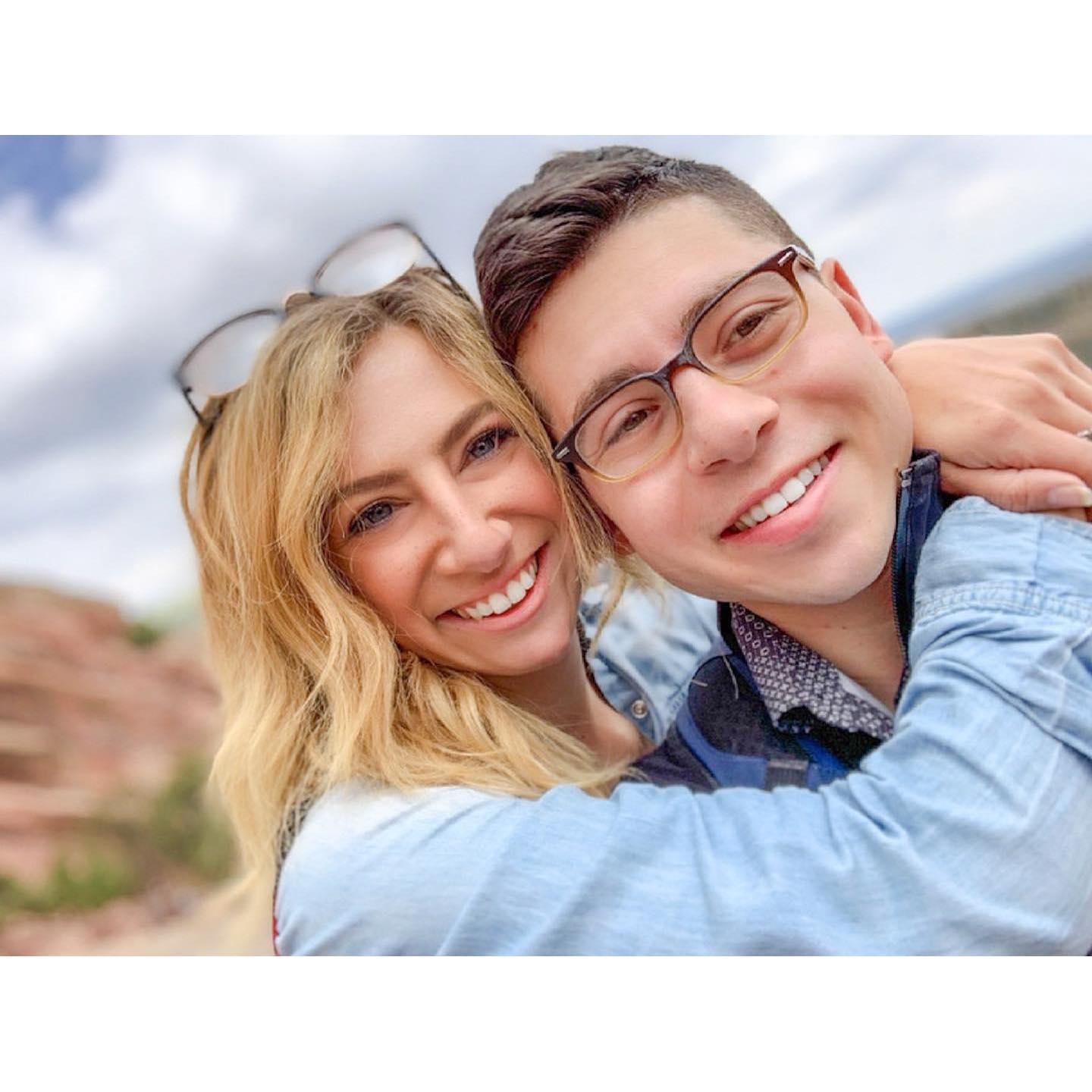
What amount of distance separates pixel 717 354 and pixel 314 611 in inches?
28.4

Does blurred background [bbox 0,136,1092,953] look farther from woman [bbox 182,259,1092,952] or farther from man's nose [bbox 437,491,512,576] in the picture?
man's nose [bbox 437,491,512,576]

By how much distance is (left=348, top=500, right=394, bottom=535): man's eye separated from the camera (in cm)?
152

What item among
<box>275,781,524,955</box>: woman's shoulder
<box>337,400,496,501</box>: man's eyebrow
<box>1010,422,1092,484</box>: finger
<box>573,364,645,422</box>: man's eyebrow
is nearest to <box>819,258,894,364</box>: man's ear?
<box>1010,422,1092,484</box>: finger

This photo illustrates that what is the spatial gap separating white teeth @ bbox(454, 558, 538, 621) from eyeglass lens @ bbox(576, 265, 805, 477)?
0.27m

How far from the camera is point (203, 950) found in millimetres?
1571

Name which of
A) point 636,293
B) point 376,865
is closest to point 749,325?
point 636,293

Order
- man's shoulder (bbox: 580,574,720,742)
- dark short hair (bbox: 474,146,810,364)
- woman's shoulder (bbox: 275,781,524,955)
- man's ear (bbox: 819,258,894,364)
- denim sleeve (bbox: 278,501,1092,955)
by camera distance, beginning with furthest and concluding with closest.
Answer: man's shoulder (bbox: 580,574,720,742) → man's ear (bbox: 819,258,894,364) → dark short hair (bbox: 474,146,810,364) → woman's shoulder (bbox: 275,781,524,955) → denim sleeve (bbox: 278,501,1092,955)

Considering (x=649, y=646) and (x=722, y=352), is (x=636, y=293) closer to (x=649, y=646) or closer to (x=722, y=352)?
(x=722, y=352)

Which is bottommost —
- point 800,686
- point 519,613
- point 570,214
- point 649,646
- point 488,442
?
point 649,646

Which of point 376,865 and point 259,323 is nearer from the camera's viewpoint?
point 376,865

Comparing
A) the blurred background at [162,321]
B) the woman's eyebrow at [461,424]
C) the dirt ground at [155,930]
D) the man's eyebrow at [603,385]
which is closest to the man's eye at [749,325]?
the man's eyebrow at [603,385]

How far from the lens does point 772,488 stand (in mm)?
1382
